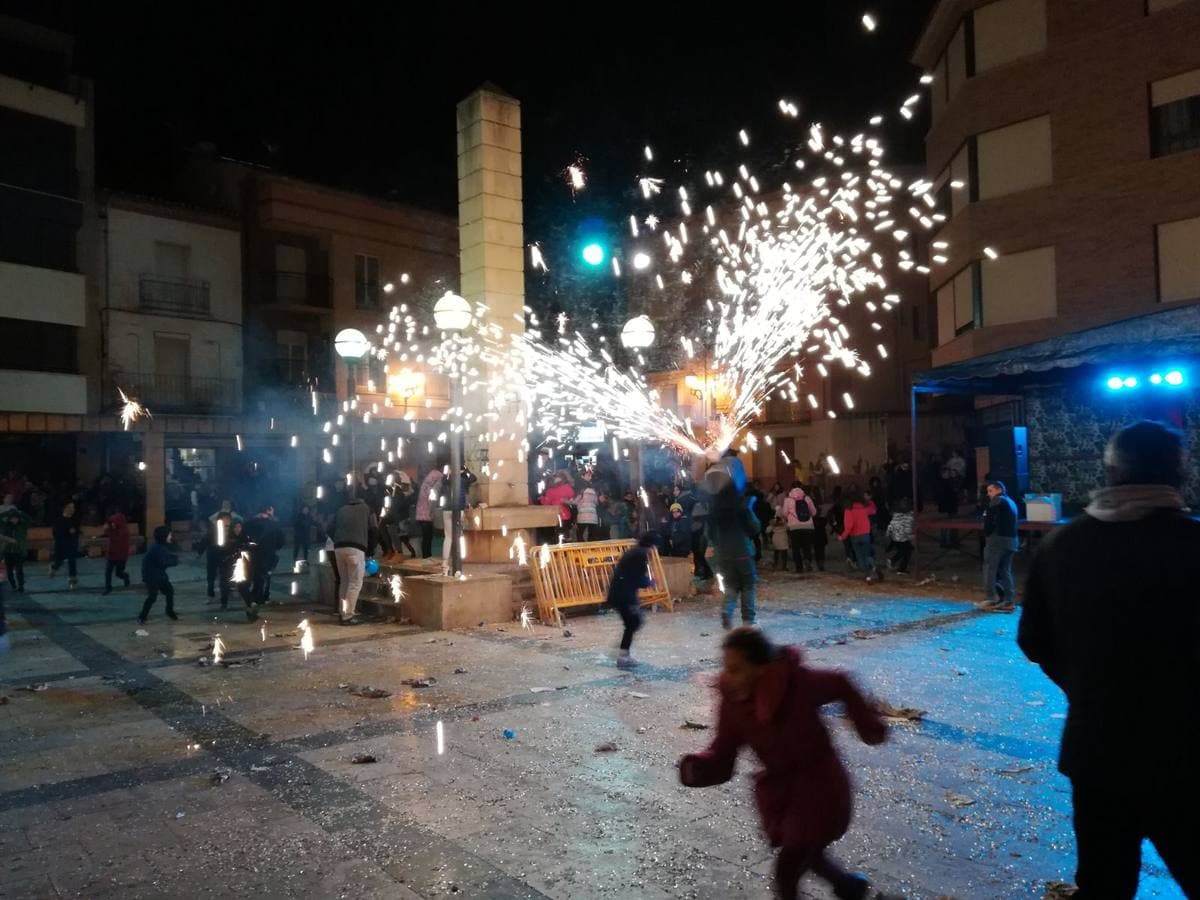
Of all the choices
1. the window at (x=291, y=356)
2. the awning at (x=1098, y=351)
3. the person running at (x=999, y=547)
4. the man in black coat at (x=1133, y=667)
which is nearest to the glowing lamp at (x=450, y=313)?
the person running at (x=999, y=547)

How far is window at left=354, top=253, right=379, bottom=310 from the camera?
1259 inches

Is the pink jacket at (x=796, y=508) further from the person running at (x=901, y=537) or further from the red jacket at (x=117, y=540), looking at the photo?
the red jacket at (x=117, y=540)

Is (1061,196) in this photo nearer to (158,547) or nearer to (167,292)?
(158,547)

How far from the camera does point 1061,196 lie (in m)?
20.9

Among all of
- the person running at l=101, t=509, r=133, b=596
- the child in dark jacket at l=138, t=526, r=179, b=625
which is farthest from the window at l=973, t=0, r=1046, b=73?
the person running at l=101, t=509, r=133, b=596

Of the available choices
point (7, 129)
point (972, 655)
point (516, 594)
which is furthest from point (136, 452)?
point (972, 655)

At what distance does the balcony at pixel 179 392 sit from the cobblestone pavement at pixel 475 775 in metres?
18.8

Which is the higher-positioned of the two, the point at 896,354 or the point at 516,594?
the point at 896,354

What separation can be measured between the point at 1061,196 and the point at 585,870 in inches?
839

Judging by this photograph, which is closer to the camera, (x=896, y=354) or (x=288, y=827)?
(x=288, y=827)

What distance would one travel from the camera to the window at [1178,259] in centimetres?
1927

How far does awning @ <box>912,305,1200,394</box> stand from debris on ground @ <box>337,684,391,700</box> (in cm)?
956

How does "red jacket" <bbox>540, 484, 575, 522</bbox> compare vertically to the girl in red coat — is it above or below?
above

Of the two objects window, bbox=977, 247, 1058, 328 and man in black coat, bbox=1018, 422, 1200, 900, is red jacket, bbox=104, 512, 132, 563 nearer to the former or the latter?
man in black coat, bbox=1018, 422, 1200, 900
